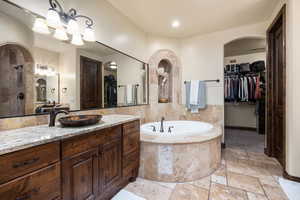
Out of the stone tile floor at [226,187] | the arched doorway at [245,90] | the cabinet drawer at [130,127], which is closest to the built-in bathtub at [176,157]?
the stone tile floor at [226,187]

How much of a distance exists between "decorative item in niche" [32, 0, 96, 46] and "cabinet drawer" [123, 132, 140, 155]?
4.12 ft

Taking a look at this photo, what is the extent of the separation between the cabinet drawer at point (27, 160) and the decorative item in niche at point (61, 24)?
3.73ft

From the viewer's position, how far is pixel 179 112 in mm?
3578

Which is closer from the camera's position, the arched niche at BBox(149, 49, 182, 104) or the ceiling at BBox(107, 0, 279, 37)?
the ceiling at BBox(107, 0, 279, 37)

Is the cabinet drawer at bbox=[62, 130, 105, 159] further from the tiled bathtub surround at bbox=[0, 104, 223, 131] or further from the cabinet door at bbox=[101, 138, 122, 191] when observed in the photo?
the tiled bathtub surround at bbox=[0, 104, 223, 131]

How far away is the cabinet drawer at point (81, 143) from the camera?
1.08 m

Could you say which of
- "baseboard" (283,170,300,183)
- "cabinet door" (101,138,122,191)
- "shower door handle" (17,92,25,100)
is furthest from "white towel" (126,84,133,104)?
"baseboard" (283,170,300,183)

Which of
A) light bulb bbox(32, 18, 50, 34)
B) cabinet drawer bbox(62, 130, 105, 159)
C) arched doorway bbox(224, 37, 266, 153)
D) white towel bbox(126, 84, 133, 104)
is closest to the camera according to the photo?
cabinet drawer bbox(62, 130, 105, 159)

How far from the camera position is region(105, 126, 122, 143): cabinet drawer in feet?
4.71

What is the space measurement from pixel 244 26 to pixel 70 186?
3801mm

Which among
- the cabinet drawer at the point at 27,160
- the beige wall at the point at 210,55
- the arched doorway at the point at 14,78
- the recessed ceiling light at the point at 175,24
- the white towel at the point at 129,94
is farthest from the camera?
the beige wall at the point at 210,55

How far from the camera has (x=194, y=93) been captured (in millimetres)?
3299

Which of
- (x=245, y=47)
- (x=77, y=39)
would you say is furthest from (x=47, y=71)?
(x=245, y=47)

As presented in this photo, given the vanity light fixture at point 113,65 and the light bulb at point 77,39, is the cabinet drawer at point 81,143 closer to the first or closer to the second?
the light bulb at point 77,39
